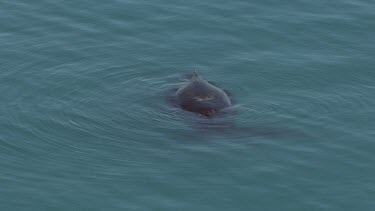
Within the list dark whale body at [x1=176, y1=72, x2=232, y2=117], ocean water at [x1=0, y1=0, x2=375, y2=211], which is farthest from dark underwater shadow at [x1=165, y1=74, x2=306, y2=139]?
dark whale body at [x1=176, y1=72, x2=232, y2=117]

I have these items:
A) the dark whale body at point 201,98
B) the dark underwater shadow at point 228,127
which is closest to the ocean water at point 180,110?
the dark underwater shadow at point 228,127

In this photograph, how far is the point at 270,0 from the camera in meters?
47.1

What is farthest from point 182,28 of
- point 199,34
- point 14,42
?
point 14,42

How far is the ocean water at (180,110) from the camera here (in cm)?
3083

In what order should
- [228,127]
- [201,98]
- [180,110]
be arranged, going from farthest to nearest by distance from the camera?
1. [201,98]
2. [180,110]
3. [228,127]

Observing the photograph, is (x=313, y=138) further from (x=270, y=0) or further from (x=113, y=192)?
(x=270, y=0)

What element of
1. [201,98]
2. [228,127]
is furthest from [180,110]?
[228,127]

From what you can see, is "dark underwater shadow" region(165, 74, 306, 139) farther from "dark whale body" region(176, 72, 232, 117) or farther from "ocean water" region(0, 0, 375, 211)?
"dark whale body" region(176, 72, 232, 117)

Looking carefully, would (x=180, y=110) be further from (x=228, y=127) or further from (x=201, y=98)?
(x=228, y=127)

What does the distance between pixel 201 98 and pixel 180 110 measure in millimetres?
867

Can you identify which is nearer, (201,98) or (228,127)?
(228,127)

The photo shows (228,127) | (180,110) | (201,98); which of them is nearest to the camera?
(228,127)

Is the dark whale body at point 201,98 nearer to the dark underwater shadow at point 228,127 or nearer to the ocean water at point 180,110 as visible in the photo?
the dark underwater shadow at point 228,127

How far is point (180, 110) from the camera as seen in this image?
36.2 m
